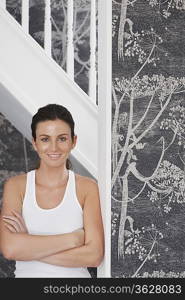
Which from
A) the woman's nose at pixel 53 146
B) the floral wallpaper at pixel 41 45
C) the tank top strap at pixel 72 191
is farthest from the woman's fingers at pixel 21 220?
the floral wallpaper at pixel 41 45

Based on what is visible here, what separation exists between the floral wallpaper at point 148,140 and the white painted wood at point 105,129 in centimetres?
3

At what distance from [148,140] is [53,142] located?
0.45m

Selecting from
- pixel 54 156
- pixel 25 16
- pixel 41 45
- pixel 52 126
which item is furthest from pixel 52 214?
pixel 41 45

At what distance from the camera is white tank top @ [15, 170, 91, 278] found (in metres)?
2.59

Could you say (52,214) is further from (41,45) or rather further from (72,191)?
(41,45)

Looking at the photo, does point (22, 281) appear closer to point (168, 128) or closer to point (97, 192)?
point (97, 192)

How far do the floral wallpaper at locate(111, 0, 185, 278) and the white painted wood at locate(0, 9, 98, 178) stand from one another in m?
0.25

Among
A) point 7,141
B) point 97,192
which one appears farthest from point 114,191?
point 7,141

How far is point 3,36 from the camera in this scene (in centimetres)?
269

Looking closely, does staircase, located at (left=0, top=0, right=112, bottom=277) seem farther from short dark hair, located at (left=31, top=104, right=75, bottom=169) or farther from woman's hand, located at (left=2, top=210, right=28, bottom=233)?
woman's hand, located at (left=2, top=210, right=28, bottom=233)

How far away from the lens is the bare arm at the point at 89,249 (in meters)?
2.56

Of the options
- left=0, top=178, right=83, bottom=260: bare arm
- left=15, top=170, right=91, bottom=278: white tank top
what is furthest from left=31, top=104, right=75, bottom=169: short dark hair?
left=0, top=178, right=83, bottom=260: bare arm

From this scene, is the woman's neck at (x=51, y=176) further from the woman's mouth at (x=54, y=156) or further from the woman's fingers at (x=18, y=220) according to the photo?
the woman's fingers at (x=18, y=220)

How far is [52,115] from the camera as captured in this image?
2641mm
